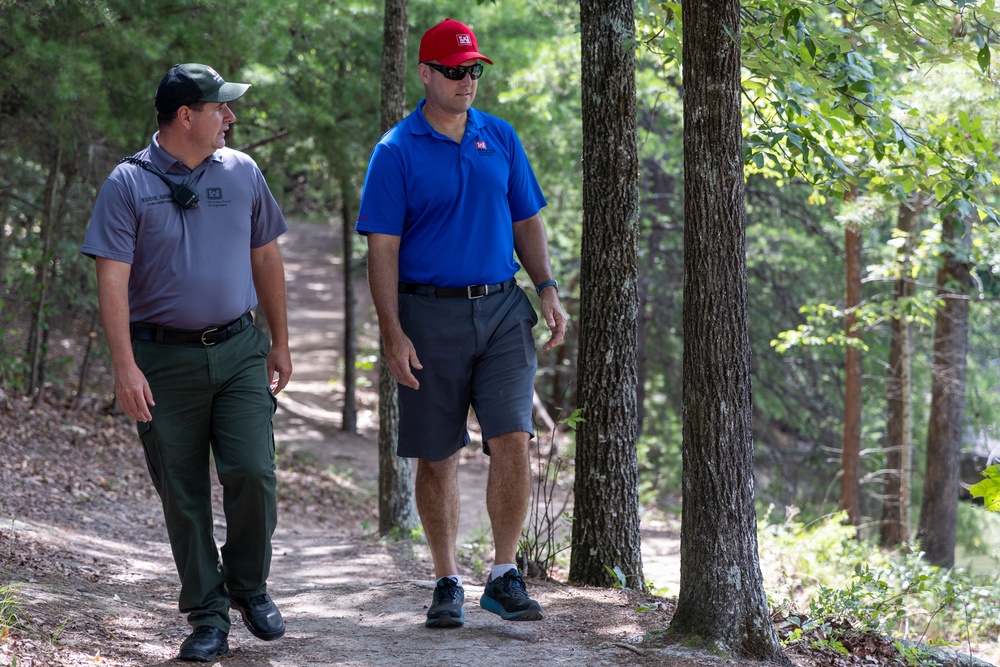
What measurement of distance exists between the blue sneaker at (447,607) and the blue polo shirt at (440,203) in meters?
1.29

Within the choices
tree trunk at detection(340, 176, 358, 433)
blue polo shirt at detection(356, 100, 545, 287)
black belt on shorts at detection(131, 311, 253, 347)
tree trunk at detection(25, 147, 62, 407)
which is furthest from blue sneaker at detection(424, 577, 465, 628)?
tree trunk at detection(340, 176, 358, 433)

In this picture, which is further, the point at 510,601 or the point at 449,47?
the point at 510,601

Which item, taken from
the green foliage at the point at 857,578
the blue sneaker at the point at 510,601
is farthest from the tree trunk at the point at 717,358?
the green foliage at the point at 857,578

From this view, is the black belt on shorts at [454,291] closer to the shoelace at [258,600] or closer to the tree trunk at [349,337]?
the shoelace at [258,600]

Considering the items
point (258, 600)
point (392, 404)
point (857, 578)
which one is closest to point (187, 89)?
point (258, 600)

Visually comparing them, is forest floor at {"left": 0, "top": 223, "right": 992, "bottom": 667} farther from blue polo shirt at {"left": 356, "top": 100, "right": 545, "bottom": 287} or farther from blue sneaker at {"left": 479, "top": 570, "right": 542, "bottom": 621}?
blue polo shirt at {"left": 356, "top": 100, "right": 545, "bottom": 287}

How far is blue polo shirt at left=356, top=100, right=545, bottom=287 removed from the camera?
3875 mm

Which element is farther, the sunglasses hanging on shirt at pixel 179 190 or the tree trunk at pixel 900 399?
the tree trunk at pixel 900 399

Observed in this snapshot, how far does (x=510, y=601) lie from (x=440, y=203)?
1.70 m

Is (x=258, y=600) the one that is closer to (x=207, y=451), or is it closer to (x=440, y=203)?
(x=207, y=451)

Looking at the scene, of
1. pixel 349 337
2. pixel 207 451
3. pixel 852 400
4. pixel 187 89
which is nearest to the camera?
pixel 187 89

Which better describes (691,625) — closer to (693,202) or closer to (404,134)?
(693,202)

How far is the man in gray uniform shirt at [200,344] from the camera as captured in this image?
338 cm

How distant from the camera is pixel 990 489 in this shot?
10.8ft
